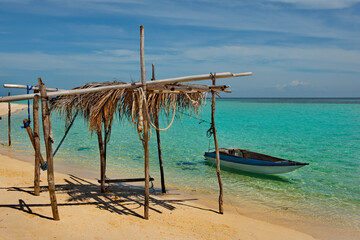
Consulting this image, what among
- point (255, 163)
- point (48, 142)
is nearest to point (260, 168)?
point (255, 163)

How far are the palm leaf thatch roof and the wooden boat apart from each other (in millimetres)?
5043

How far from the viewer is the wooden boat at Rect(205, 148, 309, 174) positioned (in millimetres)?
10695

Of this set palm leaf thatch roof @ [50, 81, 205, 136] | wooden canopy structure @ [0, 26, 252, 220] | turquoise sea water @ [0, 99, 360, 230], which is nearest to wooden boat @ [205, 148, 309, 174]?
turquoise sea water @ [0, 99, 360, 230]

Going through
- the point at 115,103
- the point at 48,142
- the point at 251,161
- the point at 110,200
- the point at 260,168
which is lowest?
the point at 260,168

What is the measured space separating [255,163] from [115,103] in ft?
22.8

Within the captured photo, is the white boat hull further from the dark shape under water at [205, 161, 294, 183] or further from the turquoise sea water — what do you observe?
the turquoise sea water

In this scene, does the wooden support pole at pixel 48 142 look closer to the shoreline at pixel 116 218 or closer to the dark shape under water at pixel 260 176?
the shoreline at pixel 116 218

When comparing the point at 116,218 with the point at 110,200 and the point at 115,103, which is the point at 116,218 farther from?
the point at 115,103

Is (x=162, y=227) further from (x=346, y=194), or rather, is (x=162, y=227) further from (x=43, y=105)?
(x=346, y=194)

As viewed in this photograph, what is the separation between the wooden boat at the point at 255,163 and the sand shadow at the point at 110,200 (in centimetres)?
423

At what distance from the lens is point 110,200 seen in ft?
23.2

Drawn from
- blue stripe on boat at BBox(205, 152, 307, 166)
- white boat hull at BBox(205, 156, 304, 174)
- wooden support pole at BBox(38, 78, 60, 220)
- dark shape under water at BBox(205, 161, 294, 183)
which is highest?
wooden support pole at BBox(38, 78, 60, 220)

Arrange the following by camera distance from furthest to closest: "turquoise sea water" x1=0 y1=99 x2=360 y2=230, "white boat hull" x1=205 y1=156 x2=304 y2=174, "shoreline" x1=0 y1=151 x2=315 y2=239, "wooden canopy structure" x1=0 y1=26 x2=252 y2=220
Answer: "white boat hull" x1=205 y1=156 x2=304 y2=174 → "turquoise sea water" x1=0 y1=99 x2=360 y2=230 → "wooden canopy structure" x1=0 y1=26 x2=252 y2=220 → "shoreline" x1=0 y1=151 x2=315 y2=239

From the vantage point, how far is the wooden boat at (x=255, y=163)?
10695 mm
